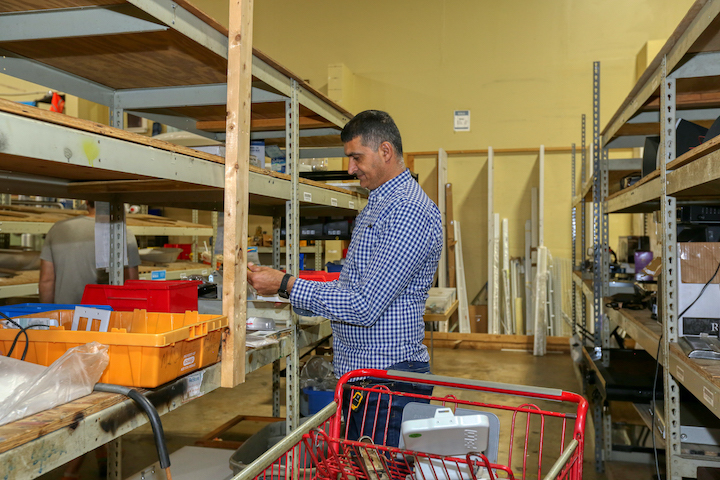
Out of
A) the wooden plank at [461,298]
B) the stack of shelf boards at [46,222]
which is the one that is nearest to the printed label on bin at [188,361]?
the stack of shelf boards at [46,222]

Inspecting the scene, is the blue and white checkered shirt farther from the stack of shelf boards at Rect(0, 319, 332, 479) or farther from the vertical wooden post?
the stack of shelf boards at Rect(0, 319, 332, 479)

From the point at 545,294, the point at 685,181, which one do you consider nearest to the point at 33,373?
the point at 685,181

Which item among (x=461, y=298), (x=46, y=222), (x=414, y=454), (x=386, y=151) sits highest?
(x=386, y=151)

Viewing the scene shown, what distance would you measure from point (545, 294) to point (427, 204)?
14.6ft

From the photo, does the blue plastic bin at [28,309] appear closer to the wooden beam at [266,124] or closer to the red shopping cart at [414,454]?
the red shopping cart at [414,454]

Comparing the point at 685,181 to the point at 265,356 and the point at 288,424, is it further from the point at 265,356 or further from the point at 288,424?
the point at 288,424

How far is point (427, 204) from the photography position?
1891 millimetres

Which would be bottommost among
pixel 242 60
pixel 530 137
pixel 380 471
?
pixel 380 471

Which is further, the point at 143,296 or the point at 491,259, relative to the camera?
the point at 491,259

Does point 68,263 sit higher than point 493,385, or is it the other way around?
point 68,263

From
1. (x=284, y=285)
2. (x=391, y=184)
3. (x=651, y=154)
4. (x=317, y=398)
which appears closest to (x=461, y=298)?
(x=317, y=398)

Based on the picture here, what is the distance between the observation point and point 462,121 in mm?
6664

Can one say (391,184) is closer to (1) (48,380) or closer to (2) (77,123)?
(2) (77,123)

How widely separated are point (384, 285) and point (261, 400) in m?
3.11
